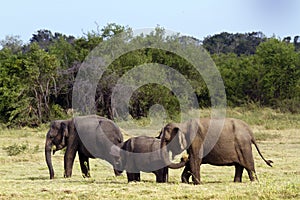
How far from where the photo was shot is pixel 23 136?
2727 cm

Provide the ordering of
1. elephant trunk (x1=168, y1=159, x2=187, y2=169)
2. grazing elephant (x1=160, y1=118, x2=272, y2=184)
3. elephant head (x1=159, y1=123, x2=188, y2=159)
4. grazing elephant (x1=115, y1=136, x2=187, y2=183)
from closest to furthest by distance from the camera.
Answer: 1. elephant head (x1=159, y1=123, x2=188, y2=159)
2. grazing elephant (x1=160, y1=118, x2=272, y2=184)
3. elephant trunk (x1=168, y1=159, x2=187, y2=169)
4. grazing elephant (x1=115, y1=136, x2=187, y2=183)

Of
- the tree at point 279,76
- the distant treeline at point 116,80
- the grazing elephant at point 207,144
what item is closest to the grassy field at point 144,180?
the grazing elephant at point 207,144

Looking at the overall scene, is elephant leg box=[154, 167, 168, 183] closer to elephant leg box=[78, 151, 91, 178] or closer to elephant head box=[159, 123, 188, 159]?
elephant head box=[159, 123, 188, 159]

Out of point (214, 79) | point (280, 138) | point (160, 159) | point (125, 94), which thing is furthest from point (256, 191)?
point (214, 79)

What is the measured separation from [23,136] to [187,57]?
14182 millimetres

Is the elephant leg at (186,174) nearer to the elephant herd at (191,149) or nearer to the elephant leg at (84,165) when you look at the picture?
the elephant herd at (191,149)

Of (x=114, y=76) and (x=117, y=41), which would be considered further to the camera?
(x=117, y=41)

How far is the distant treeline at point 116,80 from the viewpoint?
31.7 m

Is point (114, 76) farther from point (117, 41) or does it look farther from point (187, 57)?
point (187, 57)

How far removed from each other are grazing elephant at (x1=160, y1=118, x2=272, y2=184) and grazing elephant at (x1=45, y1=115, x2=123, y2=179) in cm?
272

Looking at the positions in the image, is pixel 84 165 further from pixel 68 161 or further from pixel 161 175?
pixel 161 175

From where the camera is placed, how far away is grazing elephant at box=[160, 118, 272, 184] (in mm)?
11906

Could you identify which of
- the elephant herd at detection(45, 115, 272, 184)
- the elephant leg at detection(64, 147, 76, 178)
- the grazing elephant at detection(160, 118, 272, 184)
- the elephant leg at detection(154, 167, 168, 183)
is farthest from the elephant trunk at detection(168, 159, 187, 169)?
the elephant leg at detection(64, 147, 76, 178)

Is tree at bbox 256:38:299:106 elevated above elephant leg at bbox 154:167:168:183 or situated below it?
above
